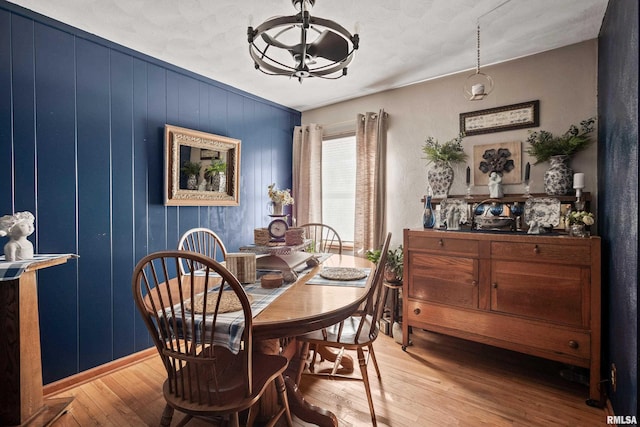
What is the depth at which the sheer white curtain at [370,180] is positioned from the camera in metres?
3.32

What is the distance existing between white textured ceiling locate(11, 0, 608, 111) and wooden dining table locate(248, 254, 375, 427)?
154 cm

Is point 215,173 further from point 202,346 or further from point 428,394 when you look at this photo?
point 428,394

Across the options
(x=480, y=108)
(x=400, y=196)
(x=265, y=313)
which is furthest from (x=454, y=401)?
(x=480, y=108)

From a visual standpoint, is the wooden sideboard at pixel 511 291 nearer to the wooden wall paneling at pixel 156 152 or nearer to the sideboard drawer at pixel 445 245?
the sideboard drawer at pixel 445 245

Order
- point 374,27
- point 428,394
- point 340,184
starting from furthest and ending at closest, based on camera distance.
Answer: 1. point 340,184
2. point 374,27
3. point 428,394

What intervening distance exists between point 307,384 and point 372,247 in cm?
161

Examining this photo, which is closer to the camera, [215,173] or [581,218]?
[581,218]

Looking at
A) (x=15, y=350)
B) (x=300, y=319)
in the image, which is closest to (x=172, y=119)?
(x=15, y=350)

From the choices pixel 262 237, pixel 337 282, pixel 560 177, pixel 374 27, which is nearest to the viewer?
pixel 337 282

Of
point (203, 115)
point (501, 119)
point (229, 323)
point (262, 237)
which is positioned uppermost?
point (203, 115)

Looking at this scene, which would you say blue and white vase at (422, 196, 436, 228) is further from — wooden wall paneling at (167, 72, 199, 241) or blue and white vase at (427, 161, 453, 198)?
wooden wall paneling at (167, 72, 199, 241)

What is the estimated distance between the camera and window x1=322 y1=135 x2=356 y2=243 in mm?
3699

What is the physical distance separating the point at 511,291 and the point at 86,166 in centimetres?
313

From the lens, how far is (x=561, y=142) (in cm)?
235
